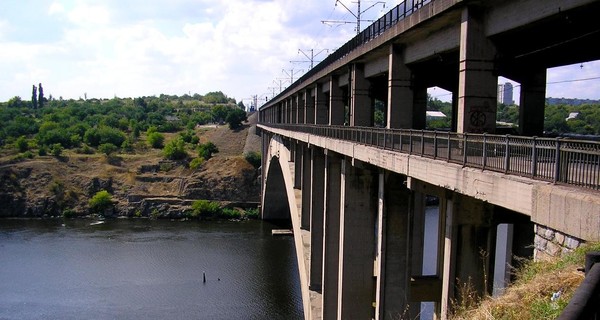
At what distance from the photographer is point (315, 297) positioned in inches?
896

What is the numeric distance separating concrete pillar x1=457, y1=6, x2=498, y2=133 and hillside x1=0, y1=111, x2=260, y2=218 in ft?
201

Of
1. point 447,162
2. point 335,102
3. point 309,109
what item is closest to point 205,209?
point 309,109

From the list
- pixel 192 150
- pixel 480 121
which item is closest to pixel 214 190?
pixel 192 150

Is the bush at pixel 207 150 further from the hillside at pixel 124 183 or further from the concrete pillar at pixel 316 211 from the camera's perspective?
the concrete pillar at pixel 316 211

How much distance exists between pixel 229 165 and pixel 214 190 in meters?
5.15

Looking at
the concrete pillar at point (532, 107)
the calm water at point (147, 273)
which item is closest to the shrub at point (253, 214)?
the calm water at point (147, 273)

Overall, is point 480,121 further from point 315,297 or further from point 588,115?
point 588,115

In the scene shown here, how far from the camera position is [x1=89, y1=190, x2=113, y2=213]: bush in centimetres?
6975

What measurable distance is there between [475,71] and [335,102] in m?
12.4

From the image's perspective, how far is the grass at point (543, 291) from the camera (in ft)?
16.1

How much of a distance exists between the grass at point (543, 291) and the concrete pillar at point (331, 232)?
524 inches

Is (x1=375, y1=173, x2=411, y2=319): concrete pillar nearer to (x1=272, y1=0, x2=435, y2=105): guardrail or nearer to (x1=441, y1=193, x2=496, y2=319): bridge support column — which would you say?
(x1=272, y1=0, x2=435, y2=105): guardrail

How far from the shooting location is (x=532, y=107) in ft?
41.2

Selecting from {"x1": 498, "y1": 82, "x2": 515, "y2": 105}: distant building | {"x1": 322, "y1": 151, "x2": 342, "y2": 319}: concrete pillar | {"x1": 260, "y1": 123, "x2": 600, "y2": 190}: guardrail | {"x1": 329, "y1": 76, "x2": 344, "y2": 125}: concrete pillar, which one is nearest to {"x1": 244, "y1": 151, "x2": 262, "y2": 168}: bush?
{"x1": 498, "y1": 82, "x2": 515, "y2": 105}: distant building
